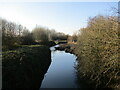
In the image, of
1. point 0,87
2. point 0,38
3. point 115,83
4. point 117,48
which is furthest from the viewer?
point 0,38

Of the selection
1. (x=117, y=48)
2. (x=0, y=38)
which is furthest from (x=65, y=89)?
(x=0, y=38)

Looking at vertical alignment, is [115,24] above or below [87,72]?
above

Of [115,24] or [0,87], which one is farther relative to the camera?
[0,87]

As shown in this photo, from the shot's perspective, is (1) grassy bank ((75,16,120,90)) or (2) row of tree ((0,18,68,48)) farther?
(2) row of tree ((0,18,68,48))

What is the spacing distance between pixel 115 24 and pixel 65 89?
5.80m

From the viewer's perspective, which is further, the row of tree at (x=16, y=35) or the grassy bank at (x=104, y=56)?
the row of tree at (x=16, y=35)

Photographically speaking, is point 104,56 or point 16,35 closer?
point 104,56

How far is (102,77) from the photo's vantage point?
8.23m

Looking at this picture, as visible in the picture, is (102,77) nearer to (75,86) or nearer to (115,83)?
(115,83)

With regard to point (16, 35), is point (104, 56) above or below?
below

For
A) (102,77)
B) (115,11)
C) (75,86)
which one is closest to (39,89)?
(75,86)

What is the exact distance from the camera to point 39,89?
942cm

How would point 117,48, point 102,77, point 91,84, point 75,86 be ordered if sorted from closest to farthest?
point 117,48
point 102,77
point 91,84
point 75,86

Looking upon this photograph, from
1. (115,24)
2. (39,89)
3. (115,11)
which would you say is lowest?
(39,89)
